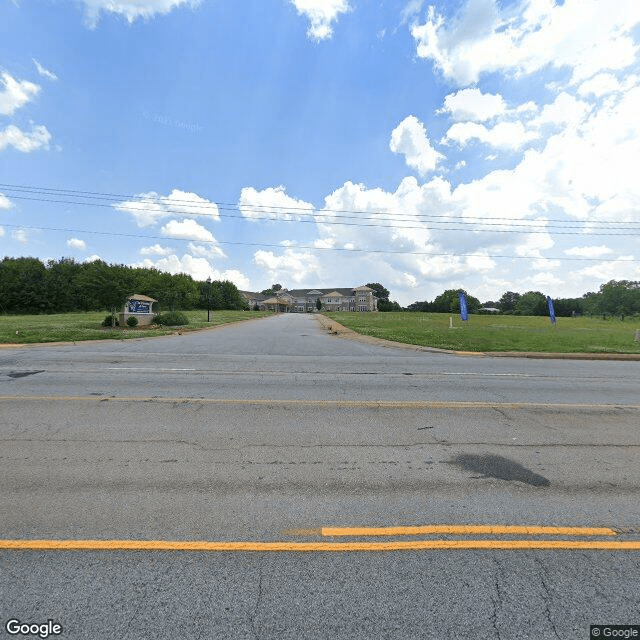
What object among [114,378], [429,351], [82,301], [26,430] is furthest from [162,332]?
[82,301]

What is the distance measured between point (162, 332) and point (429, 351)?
634 inches

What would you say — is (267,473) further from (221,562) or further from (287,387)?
(287,387)

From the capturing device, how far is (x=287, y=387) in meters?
8.01

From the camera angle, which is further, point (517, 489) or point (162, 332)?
point (162, 332)

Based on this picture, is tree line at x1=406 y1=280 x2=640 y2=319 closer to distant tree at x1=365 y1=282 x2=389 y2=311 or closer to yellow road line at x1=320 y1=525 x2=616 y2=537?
distant tree at x1=365 y1=282 x2=389 y2=311

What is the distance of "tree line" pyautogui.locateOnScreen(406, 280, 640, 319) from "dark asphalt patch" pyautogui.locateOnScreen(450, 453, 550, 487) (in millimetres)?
99364

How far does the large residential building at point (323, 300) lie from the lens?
135875mm

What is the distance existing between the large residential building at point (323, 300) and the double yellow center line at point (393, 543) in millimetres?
127064

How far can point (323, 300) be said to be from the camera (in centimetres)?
14212

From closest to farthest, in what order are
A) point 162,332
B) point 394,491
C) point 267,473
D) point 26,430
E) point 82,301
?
point 394,491, point 267,473, point 26,430, point 162,332, point 82,301

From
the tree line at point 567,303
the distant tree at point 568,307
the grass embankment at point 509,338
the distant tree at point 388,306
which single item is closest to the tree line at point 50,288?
the grass embankment at point 509,338

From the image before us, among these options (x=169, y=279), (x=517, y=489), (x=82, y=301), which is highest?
(x=169, y=279)

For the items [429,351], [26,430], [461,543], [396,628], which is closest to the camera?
[396,628]

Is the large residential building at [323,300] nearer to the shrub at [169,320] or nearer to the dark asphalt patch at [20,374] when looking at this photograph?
the shrub at [169,320]
